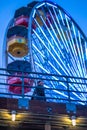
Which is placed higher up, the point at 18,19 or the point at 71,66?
the point at 18,19

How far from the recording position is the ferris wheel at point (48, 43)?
2144cm

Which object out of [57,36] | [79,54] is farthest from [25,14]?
[79,54]

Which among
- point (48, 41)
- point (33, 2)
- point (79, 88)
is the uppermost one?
point (33, 2)

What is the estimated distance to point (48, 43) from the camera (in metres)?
23.0

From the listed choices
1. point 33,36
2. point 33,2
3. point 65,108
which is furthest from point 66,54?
point 65,108

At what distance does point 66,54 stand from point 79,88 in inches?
105

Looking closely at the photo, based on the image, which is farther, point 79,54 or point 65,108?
point 79,54

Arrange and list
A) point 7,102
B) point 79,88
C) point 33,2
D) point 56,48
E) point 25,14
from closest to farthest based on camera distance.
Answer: point 7,102
point 79,88
point 56,48
point 25,14
point 33,2

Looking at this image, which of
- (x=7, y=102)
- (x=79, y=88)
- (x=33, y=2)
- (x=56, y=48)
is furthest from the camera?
(x=33, y=2)

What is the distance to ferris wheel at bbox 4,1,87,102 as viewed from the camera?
2144 cm

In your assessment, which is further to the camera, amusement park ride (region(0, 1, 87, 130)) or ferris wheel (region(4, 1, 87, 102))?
ferris wheel (region(4, 1, 87, 102))

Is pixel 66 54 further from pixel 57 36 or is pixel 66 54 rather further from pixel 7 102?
pixel 7 102

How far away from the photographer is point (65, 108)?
10398mm

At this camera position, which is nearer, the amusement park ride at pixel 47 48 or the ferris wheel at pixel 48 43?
the amusement park ride at pixel 47 48
